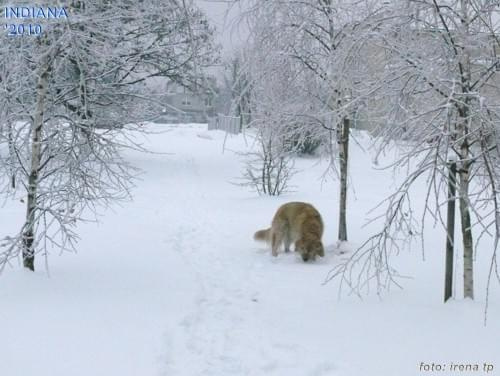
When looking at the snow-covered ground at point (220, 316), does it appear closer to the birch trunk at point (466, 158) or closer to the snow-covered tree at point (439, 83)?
the birch trunk at point (466, 158)

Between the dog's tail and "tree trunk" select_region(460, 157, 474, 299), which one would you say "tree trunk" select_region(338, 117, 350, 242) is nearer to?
the dog's tail

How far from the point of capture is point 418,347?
452 centimetres

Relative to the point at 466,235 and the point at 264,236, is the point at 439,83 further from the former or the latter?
the point at 264,236

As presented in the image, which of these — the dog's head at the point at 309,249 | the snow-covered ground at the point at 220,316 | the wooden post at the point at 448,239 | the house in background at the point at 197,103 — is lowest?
the snow-covered ground at the point at 220,316

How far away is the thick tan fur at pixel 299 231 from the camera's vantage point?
7.99 metres

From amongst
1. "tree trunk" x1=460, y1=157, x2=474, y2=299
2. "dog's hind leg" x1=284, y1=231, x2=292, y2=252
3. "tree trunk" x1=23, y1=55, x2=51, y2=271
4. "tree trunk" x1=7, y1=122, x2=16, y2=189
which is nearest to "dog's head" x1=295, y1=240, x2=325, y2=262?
"dog's hind leg" x1=284, y1=231, x2=292, y2=252

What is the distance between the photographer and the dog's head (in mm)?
7945

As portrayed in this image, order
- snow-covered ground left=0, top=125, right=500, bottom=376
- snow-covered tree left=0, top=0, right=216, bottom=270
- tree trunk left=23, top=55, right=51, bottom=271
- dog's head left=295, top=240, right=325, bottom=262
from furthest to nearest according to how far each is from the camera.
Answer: dog's head left=295, top=240, right=325, bottom=262 < tree trunk left=23, top=55, right=51, bottom=271 < snow-covered tree left=0, top=0, right=216, bottom=270 < snow-covered ground left=0, top=125, right=500, bottom=376

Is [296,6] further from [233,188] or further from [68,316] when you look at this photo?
[233,188]

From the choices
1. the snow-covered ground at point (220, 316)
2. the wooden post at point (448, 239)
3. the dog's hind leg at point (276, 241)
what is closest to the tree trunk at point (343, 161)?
the snow-covered ground at point (220, 316)

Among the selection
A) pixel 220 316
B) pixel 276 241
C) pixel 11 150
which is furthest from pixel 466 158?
pixel 11 150

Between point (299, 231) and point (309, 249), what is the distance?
1.24ft

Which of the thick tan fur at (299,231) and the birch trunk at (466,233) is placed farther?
the thick tan fur at (299,231)

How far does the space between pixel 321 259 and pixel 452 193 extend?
10.9 ft
